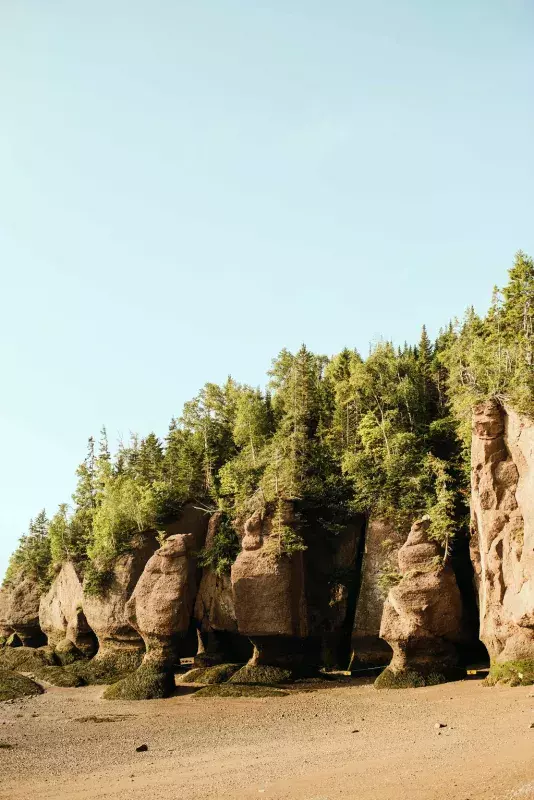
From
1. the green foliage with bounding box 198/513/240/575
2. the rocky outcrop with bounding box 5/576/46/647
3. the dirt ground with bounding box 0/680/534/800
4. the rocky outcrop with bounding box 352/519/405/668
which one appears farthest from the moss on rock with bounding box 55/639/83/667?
the rocky outcrop with bounding box 352/519/405/668

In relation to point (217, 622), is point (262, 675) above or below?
below

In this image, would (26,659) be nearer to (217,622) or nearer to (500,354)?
(217,622)

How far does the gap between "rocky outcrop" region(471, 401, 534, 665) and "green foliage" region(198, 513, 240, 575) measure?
1984 cm

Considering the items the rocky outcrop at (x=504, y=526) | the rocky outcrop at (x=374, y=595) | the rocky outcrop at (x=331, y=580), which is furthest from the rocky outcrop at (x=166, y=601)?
the rocky outcrop at (x=504, y=526)

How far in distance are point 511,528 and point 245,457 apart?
28100 millimetres

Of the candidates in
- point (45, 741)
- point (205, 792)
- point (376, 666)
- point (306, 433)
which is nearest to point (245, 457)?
point (306, 433)

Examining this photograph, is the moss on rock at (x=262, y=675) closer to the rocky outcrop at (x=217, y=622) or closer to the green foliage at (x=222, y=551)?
the rocky outcrop at (x=217, y=622)

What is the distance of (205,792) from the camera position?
22.7m

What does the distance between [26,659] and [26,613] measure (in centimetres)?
1293

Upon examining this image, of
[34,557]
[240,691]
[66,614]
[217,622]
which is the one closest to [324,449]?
[217,622]

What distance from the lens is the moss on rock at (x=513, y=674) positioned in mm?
36062

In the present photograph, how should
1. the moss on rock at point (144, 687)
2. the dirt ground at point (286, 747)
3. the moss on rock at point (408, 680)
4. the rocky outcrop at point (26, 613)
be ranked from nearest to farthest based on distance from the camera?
1. the dirt ground at point (286, 747)
2. the moss on rock at point (408, 680)
3. the moss on rock at point (144, 687)
4. the rocky outcrop at point (26, 613)

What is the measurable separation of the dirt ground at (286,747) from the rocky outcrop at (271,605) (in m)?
5.83

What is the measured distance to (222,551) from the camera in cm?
5550
